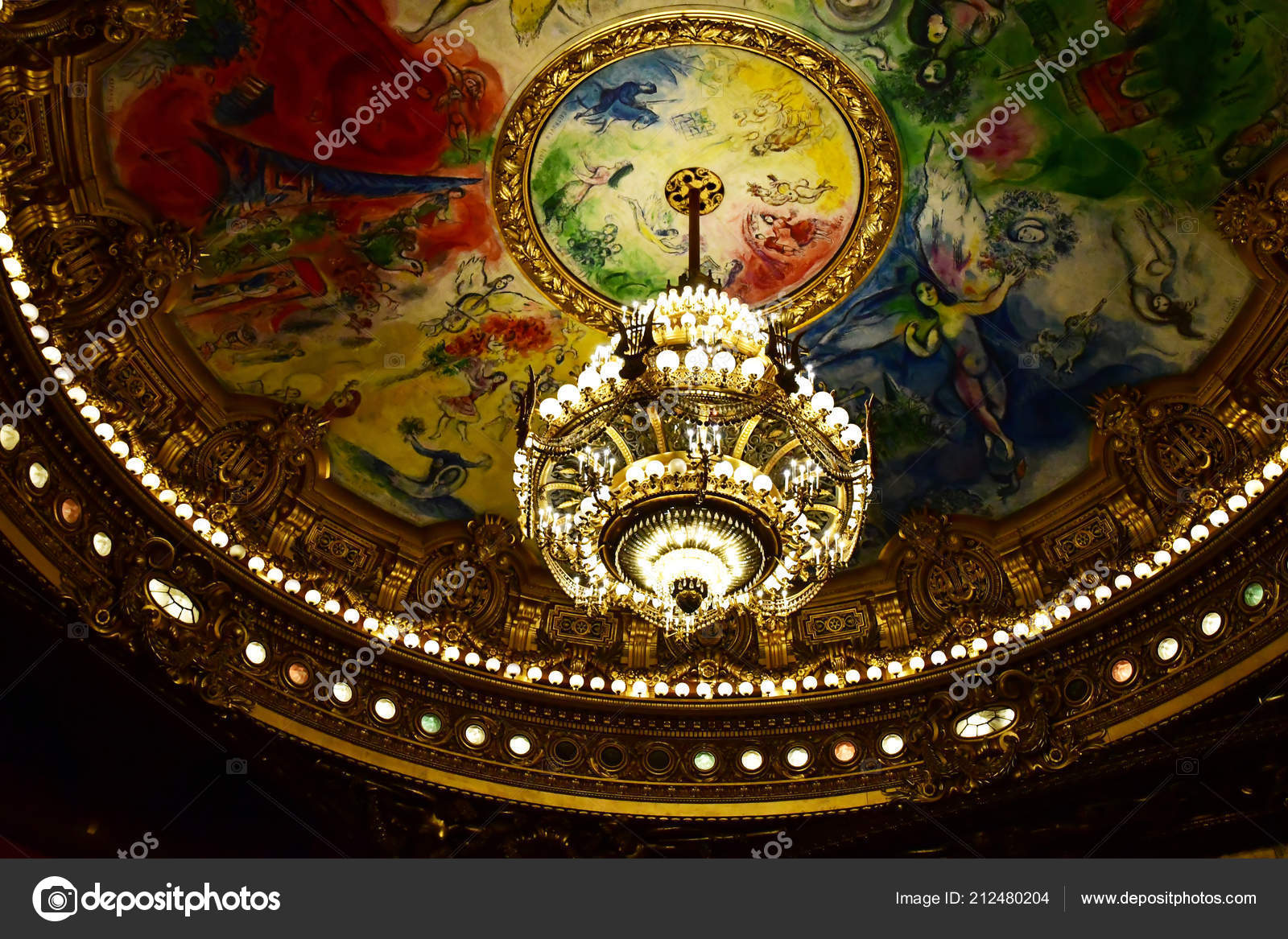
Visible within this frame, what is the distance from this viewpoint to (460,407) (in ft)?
52.3

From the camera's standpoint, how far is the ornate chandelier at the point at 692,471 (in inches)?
429

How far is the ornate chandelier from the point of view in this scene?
1090 cm

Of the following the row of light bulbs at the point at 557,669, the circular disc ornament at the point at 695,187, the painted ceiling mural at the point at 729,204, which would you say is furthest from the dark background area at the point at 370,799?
the circular disc ornament at the point at 695,187

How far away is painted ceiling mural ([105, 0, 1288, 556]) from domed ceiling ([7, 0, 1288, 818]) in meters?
0.05

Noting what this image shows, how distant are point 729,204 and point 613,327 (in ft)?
6.87

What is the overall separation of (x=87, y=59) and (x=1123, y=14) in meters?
9.80

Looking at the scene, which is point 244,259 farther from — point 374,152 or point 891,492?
point 891,492

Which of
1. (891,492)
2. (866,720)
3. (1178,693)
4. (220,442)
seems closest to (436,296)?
(220,442)

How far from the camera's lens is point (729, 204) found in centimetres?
1457

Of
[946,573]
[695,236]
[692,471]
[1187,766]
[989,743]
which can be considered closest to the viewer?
[692,471]
